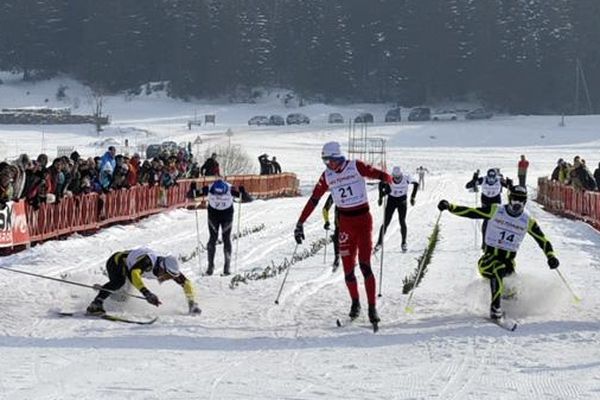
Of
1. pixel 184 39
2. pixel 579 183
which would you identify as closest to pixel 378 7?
pixel 184 39

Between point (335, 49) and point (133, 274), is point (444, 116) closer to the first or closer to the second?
point (335, 49)

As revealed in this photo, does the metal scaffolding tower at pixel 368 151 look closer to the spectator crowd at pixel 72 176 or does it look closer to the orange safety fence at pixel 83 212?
the orange safety fence at pixel 83 212

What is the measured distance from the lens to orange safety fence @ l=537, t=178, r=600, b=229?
26.4 meters

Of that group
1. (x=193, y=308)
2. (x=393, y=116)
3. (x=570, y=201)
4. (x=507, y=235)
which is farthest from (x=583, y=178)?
(x=393, y=116)

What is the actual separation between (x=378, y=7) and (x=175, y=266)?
11287cm

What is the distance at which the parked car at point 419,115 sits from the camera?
320 ft

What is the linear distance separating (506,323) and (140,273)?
4.01 m

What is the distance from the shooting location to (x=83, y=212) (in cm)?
2130

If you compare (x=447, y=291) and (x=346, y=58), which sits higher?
(x=346, y=58)

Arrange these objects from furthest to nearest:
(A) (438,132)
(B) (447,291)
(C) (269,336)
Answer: (A) (438,132) < (B) (447,291) < (C) (269,336)

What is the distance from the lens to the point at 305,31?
388ft

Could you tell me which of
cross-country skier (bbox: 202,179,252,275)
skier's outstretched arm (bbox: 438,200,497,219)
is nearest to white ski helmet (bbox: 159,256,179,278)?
skier's outstretched arm (bbox: 438,200,497,219)

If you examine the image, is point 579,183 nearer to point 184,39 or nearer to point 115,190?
point 115,190

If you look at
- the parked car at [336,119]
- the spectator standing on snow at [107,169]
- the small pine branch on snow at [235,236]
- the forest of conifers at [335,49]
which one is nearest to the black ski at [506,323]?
the small pine branch on snow at [235,236]
